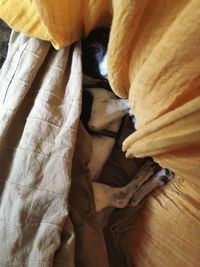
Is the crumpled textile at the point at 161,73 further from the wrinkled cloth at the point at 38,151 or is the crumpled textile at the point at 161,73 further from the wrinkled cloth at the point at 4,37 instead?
the wrinkled cloth at the point at 4,37

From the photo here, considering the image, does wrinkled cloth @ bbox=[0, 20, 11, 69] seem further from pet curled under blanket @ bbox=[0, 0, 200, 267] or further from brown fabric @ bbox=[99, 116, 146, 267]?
brown fabric @ bbox=[99, 116, 146, 267]

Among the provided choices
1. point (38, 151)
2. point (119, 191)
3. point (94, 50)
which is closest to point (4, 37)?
point (94, 50)

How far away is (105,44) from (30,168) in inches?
14.0

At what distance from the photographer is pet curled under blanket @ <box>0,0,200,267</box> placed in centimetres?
44

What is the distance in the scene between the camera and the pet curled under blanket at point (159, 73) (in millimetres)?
437

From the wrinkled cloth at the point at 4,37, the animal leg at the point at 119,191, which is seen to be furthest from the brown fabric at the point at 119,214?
the wrinkled cloth at the point at 4,37

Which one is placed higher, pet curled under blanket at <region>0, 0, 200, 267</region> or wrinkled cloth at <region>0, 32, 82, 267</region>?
pet curled under blanket at <region>0, 0, 200, 267</region>

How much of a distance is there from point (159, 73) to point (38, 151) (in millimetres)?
320

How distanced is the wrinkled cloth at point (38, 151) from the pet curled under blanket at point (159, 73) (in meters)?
0.07

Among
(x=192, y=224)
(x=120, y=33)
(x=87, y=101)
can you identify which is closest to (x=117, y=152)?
(x=87, y=101)

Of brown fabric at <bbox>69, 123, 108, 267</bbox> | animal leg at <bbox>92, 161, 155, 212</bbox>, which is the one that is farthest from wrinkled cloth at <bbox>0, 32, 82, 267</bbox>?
animal leg at <bbox>92, 161, 155, 212</bbox>

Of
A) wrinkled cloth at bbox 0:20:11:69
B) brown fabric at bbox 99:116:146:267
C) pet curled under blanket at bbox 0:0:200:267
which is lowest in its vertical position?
brown fabric at bbox 99:116:146:267

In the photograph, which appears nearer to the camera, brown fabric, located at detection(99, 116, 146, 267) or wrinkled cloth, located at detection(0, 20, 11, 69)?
brown fabric, located at detection(99, 116, 146, 267)

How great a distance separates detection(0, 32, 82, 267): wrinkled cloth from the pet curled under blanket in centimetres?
7
